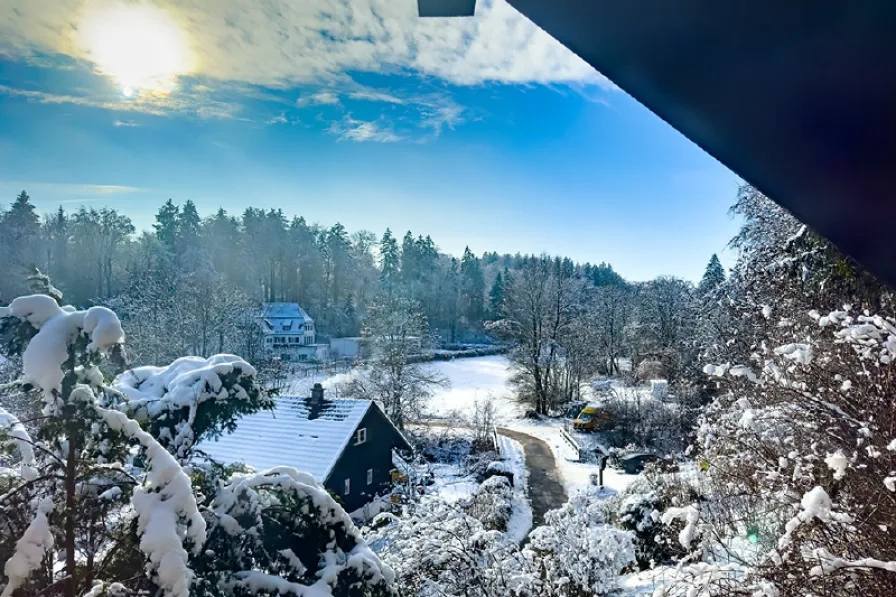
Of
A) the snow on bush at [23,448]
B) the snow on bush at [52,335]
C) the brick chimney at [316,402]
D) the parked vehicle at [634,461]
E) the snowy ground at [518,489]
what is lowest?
the snowy ground at [518,489]

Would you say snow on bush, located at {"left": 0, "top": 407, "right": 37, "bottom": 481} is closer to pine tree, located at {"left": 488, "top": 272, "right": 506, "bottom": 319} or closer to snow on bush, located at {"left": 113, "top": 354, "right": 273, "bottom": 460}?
snow on bush, located at {"left": 113, "top": 354, "right": 273, "bottom": 460}

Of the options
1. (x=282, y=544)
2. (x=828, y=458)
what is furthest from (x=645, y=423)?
(x=282, y=544)

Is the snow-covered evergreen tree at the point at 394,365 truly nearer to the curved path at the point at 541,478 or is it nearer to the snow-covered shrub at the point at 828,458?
the curved path at the point at 541,478

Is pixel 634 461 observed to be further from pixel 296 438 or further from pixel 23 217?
pixel 23 217

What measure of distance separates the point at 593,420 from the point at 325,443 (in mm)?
12059

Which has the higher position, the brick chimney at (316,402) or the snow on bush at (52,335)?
the snow on bush at (52,335)

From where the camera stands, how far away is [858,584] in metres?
3.05

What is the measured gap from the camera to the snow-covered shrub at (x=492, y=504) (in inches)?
388

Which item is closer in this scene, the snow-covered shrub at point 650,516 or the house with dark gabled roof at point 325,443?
the snow-covered shrub at point 650,516

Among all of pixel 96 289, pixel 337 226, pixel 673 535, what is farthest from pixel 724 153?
pixel 337 226

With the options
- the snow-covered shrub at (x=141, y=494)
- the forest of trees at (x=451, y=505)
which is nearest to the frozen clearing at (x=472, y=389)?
the forest of trees at (x=451, y=505)

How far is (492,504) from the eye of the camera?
10141 mm

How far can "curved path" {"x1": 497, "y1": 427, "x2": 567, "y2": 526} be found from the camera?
13.4 metres

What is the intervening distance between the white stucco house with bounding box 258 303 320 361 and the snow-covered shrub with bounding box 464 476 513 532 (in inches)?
975
